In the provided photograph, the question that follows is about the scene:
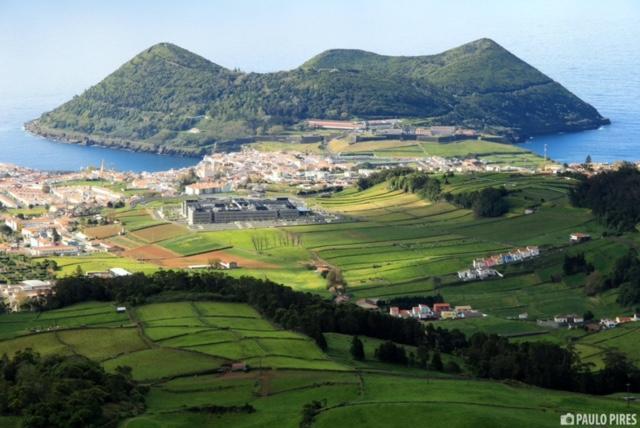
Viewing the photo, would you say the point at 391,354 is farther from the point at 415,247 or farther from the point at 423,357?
the point at 415,247

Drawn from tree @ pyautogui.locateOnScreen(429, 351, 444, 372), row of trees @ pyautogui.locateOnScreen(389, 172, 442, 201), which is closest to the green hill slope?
row of trees @ pyautogui.locateOnScreen(389, 172, 442, 201)

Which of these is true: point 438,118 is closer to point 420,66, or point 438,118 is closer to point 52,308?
point 420,66

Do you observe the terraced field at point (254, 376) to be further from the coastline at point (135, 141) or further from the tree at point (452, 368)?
the coastline at point (135, 141)

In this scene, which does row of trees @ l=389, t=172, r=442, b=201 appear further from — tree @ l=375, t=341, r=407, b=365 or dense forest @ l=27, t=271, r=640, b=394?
tree @ l=375, t=341, r=407, b=365

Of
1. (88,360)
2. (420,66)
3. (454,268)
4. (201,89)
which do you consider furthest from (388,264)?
(420,66)

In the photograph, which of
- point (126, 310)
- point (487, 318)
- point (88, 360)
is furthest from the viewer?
point (487, 318)
